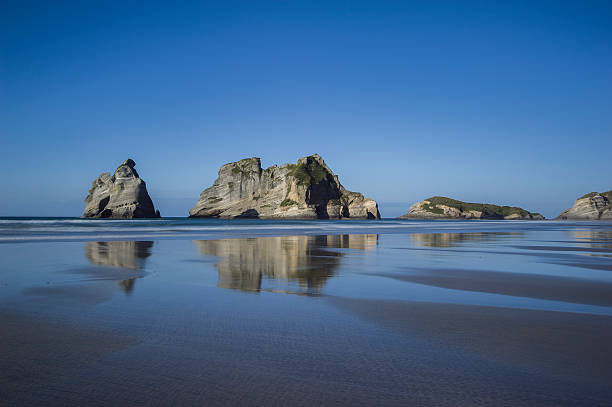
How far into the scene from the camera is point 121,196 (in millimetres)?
125562

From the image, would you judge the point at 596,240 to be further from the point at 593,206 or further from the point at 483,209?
the point at 483,209

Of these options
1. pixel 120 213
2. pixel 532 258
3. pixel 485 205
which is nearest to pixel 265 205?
pixel 120 213

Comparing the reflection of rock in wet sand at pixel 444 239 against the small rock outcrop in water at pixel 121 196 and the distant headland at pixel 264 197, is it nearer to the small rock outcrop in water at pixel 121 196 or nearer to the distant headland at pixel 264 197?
the distant headland at pixel 264 197

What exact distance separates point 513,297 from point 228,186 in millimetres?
154738

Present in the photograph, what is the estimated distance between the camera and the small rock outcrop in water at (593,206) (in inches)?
5344

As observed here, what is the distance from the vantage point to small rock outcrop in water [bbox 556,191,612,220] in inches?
5344

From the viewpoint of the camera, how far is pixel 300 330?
429cm

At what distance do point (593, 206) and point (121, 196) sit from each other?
15985 cm

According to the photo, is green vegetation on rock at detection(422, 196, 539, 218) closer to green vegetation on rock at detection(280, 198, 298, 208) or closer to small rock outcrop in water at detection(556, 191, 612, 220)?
small rock outcrop in water at detection(556, 191, 612, 220)

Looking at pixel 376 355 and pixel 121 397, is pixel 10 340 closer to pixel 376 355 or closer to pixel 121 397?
pixel 121 397

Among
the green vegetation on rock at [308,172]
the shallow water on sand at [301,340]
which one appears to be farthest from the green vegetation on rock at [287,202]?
the shallow water on sand at [301,340]

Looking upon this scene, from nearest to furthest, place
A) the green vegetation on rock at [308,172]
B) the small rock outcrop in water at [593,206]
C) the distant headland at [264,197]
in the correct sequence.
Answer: the distant headland at [264,197]
the small rock outcrop in water at [593,206]
the green vegetation on rock at [308,172]

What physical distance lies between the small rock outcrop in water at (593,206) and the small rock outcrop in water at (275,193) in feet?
240

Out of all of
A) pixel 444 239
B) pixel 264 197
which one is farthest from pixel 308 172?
pixel 444 239
